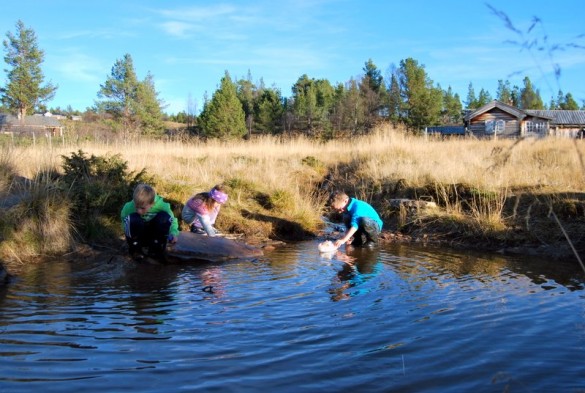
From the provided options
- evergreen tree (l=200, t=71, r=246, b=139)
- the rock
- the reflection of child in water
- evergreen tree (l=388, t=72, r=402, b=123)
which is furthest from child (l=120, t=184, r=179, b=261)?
evergreen tree (l=388, t=72, r=402, b=123)

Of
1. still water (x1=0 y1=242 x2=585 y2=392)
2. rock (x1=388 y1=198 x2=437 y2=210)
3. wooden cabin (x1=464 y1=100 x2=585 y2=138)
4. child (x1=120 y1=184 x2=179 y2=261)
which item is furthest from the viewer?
wooden cabin (x1=464 y1=100 x2=585 y2=138)

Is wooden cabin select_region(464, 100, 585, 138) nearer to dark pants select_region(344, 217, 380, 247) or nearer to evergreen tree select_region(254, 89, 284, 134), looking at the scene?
evergreen tree select_region(254, 89, 284, 134)

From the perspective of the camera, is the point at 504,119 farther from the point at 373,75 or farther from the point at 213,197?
the point at 213,197

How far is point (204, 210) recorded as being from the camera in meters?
8.19

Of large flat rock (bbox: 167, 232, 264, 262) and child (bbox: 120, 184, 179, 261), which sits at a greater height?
child (bbox: 120, 184, 179, 261)

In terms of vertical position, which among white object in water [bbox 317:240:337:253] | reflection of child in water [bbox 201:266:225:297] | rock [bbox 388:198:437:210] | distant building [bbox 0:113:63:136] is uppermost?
distant building [bbox 0:113:63:136]

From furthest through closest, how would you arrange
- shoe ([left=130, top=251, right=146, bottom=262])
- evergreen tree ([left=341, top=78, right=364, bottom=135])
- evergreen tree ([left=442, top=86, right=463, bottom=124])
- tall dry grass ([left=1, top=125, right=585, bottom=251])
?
1. evergreen tree ([left=442, top=86, right=463, bottom=124])
2. evergreen tree ([left=341, top=78, right=364, bottom=135])
3. tall dry grass ([left=1, top=125, right=585, bottom=251])
4. shoe ([left=130, top=251, right=146, bottom=262])

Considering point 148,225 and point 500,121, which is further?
point 500,121

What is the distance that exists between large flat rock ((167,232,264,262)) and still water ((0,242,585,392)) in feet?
1.48

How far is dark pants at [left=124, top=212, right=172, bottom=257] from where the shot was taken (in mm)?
6590

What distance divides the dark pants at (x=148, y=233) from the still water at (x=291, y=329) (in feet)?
0.92

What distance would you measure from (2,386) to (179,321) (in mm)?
1526

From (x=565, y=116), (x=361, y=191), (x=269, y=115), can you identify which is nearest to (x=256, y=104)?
(x=269, y=115)

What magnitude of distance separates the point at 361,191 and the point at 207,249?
6.50m
